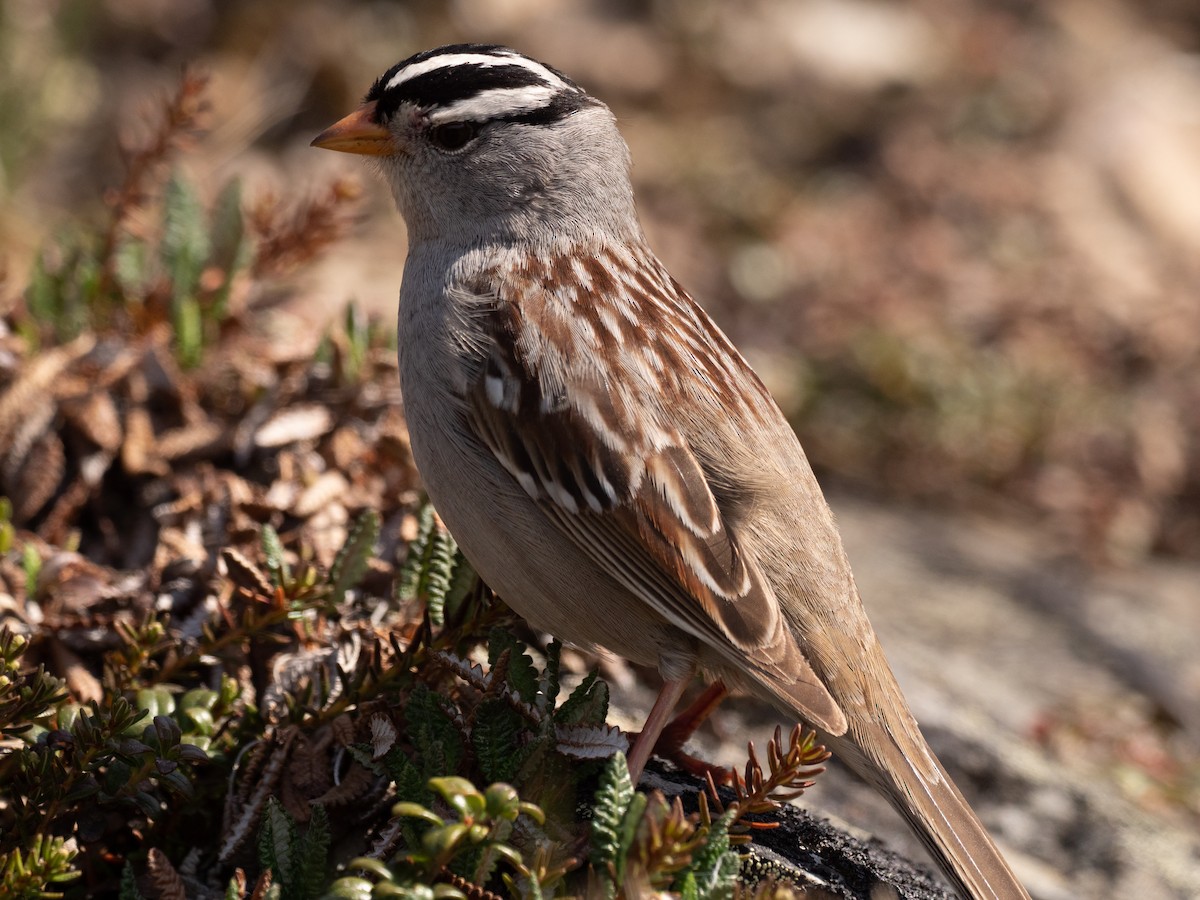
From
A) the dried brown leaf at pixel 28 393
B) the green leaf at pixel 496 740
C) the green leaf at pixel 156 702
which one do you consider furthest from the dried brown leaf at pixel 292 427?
the green leaf at pixel 496 740

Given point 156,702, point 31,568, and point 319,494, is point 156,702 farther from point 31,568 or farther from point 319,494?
point 319,494

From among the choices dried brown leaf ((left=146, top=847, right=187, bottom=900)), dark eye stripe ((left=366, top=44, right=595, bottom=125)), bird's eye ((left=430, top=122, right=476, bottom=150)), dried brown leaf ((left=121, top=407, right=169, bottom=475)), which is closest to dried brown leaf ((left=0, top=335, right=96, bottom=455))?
dried brown leaf ((left=121, top=407, right=169, bottom=475))

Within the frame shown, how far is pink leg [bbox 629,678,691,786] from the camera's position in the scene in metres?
3.20

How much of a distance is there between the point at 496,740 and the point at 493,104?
186 cm

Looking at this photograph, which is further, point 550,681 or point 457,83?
point 457,83

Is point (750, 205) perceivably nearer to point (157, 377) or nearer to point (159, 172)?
point (159, 172)

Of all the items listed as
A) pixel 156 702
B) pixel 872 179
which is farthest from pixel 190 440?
pixel 872 179

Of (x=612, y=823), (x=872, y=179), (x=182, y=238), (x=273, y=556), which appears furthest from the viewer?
(x=872, y=179)

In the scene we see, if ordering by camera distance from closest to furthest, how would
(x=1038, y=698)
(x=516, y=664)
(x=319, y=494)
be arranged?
(x=516, y=664) → (x=319, y=494) → (x=1038, y=698)

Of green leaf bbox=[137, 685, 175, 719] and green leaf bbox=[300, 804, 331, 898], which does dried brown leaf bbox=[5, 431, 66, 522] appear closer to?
green leaf bbox=[137, 685, 175, 719]

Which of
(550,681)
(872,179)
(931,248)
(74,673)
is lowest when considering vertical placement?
(74,673)

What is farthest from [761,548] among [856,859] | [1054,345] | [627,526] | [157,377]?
[1054,345]

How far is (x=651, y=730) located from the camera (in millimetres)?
3234

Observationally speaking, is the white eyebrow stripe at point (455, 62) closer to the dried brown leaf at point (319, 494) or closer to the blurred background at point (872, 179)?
the dried brown leaf at point (319, 494)
